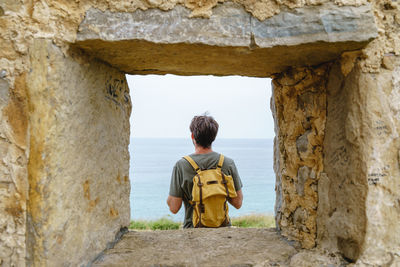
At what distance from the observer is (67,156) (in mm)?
1148

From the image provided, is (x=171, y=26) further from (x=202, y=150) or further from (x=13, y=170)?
(x=202, y=150)

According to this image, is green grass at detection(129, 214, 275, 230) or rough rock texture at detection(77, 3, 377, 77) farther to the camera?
green grass at detection(129, 214, 275, 230)

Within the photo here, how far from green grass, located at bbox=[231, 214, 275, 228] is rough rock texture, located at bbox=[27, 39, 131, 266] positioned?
3.48 m

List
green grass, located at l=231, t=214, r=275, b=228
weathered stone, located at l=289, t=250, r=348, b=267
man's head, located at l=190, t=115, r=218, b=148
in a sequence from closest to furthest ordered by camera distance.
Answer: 1. weathered stone, located at l=289, t=250, r=348, b=267
2. man's head, located at l=190, t=115, r=218, b=148
3. green grass, located at l=231, t=214, r=275, b=228

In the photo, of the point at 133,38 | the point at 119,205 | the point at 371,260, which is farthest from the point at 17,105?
the point at 371,260

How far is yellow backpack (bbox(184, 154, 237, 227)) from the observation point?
205 cm

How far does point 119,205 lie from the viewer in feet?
5.41

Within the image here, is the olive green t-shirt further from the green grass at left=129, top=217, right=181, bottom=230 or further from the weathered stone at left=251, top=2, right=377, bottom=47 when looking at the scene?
the green grass at left=129, top=217, right=181, bottom=230

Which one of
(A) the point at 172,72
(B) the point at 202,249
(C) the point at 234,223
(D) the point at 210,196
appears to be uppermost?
(A) the point at 172,72

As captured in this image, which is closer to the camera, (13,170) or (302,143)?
(13,170)

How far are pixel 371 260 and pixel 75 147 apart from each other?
1.13 metres

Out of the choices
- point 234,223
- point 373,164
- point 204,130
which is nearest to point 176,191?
point 204,130

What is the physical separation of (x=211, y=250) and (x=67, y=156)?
2.52 feet

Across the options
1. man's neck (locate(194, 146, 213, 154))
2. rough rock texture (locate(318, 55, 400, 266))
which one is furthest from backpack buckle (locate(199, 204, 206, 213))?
rough rock texture (locate(318, 55, 400, 266))
